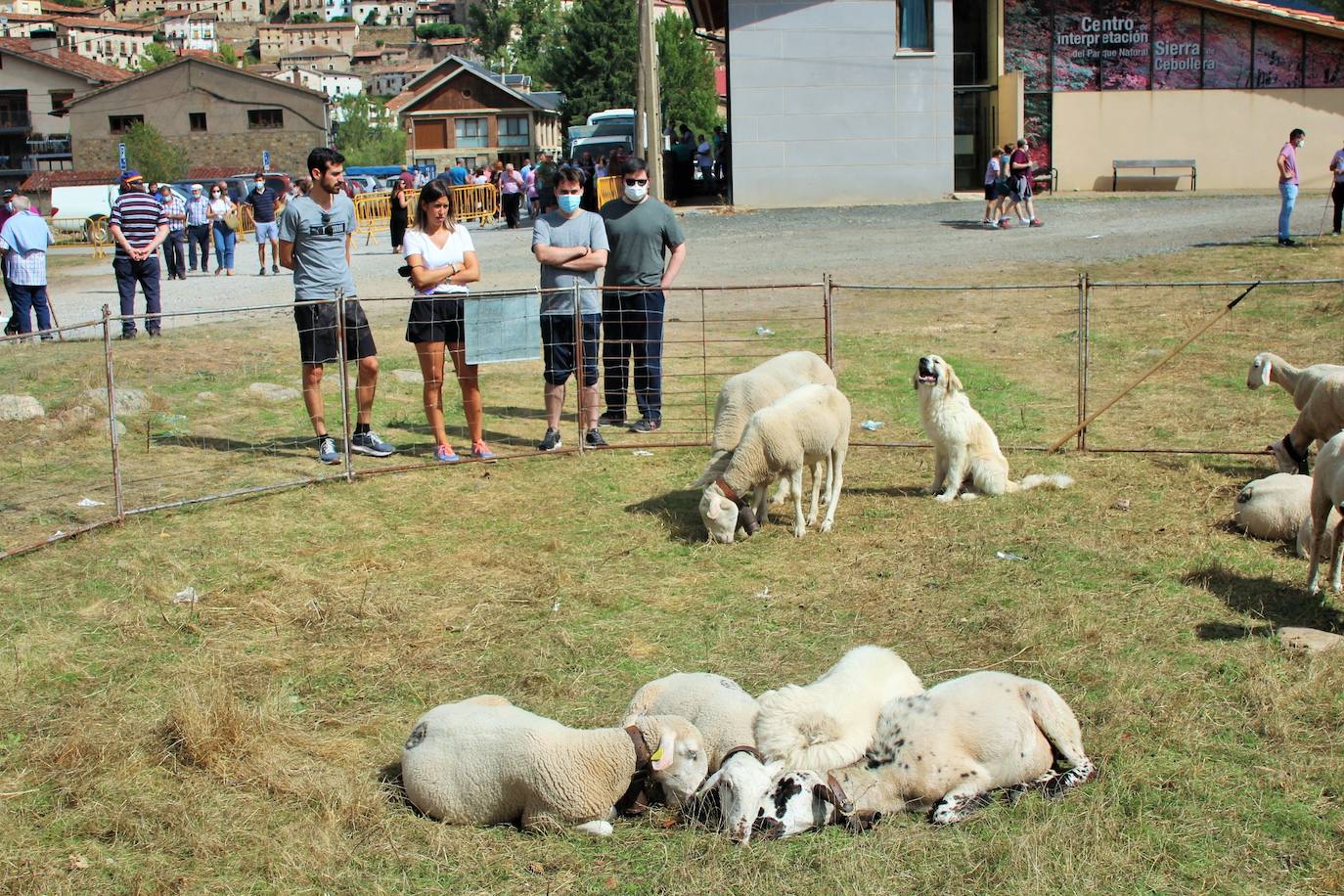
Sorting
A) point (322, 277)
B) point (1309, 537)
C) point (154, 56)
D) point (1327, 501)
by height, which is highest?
point (154, 56)

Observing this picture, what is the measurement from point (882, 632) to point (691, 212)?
26.0m

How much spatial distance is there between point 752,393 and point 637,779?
4554 millimetres

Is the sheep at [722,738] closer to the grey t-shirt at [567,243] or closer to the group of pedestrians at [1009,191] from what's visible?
the grey t-shirt at [567,243]

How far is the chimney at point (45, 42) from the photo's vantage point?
83750 mm

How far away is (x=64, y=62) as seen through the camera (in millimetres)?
79125

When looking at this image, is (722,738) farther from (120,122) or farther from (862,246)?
(120,122)

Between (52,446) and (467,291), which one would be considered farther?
(52,446)

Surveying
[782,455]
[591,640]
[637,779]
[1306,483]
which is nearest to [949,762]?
[637,779]

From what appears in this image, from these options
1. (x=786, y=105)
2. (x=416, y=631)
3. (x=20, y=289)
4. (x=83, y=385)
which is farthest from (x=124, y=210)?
(x=786, y=105)

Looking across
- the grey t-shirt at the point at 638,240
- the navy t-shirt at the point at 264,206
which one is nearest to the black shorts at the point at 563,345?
the grey t-shirt at the point at 638,240

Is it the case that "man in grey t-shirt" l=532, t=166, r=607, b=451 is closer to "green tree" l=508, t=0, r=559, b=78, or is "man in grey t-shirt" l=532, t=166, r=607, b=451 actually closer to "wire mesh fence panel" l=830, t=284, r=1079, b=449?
"wire mesh fence panel" l=830, t=284, r=1079, b=449

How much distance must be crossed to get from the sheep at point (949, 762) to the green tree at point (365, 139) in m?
105

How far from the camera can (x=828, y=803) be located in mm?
4551

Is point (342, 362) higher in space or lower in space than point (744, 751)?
higher
